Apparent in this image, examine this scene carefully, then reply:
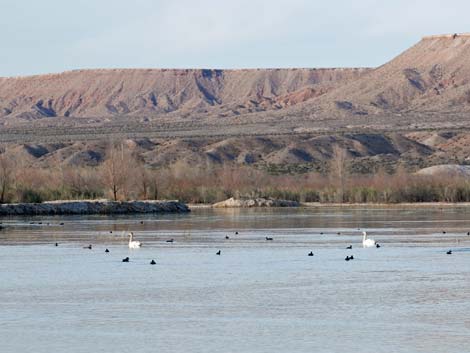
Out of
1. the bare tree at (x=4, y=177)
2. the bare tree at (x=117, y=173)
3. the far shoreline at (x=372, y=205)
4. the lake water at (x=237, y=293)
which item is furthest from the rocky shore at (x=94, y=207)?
the lake water at (x=237, y=293)

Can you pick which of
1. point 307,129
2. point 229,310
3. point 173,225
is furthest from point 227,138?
point 229,310

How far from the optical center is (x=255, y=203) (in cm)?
7456

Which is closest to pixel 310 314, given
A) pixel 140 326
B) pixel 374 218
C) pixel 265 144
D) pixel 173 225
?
pixel 140 326

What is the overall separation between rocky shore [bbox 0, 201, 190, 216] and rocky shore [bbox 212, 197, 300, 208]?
584cm

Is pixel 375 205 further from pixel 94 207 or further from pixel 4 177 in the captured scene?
pixel 4 177

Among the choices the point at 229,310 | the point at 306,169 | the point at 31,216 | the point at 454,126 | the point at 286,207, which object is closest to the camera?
the point at 229,310

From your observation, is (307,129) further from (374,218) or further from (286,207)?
(374,218)

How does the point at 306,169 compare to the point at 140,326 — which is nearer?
the point at 140,326

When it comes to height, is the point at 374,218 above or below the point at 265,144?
below

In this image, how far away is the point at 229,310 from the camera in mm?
22625

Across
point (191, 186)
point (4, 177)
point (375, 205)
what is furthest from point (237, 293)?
point (191, 186)

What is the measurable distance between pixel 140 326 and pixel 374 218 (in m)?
37.1

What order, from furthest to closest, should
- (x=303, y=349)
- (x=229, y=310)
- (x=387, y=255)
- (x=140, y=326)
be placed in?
(x=387, y=255), (x=229, y=310), (x=140, y=326), (x=303, y=349)

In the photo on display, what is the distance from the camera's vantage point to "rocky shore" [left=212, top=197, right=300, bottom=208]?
7438 cm
